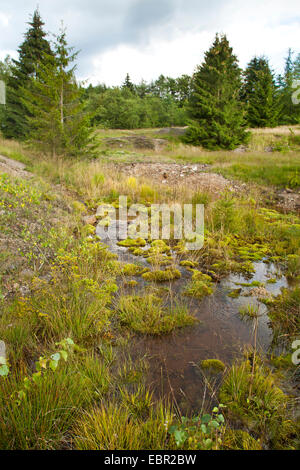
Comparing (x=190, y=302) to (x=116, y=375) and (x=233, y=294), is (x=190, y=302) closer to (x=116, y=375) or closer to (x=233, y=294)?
(x=233, y=294)

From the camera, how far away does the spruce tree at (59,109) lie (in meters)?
9.59

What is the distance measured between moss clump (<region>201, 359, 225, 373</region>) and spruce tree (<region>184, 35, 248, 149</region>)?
15944mm

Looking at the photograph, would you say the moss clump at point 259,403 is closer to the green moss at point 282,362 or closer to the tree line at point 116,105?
the green moss at point 282,362

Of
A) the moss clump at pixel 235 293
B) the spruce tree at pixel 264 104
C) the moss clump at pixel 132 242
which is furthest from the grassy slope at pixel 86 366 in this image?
the spruce tree at pixel 264 104

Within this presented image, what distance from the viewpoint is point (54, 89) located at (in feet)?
31.8

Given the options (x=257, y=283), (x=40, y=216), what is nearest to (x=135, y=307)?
(x=257, y=283)

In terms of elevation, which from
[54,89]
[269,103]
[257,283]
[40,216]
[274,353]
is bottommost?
[274,353]

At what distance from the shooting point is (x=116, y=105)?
29062 mm

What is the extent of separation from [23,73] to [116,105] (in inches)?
583

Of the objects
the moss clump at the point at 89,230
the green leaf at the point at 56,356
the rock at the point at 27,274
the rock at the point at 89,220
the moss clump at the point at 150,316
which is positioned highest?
the rock at the point at 89,220

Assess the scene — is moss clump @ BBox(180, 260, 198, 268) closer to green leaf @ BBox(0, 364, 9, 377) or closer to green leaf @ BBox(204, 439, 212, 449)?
green leaf @ BBox(204, 439, 212, 449)

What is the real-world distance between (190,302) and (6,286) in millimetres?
2390

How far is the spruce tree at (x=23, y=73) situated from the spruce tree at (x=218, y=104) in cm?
1037

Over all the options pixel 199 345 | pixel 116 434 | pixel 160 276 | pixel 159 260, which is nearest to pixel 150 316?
pixel 199 345
